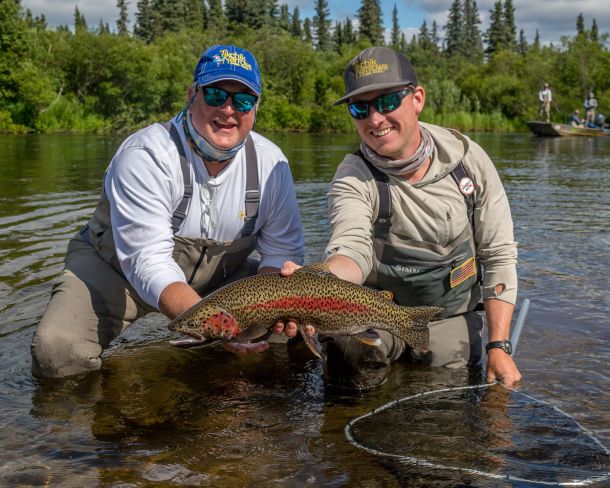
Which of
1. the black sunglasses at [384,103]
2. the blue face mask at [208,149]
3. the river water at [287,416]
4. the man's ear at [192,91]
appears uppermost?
the man's ear at [192,91]

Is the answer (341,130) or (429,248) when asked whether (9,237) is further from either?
(341,130)

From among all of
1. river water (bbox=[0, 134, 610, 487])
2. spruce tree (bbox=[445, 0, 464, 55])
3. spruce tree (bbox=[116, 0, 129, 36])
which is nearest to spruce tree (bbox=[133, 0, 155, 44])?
spruce tree (bbox=[116, 0, 129, 36])

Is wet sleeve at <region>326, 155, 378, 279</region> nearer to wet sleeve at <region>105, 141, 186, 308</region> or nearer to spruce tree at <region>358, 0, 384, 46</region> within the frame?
wet sleeve at <region>105, 141, 186, 308</region>

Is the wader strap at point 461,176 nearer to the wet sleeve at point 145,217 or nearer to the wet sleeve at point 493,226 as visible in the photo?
the wet sleeve at point 493,226

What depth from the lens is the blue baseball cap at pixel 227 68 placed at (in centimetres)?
425

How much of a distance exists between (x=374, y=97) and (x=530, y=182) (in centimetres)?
1281

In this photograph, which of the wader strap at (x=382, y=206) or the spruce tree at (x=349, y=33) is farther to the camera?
the spruce tree at (x=349, y=33)

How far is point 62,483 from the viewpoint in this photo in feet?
10.2

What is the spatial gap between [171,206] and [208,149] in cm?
44

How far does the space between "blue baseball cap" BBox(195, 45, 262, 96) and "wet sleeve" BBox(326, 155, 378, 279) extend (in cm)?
83

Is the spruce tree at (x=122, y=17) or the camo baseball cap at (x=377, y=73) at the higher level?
the spruce tree at (x=122, y=17)

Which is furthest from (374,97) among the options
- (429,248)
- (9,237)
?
(9,237)

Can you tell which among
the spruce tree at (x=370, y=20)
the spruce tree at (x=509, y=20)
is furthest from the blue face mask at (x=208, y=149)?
the spruce tree at (x=509, y=20)

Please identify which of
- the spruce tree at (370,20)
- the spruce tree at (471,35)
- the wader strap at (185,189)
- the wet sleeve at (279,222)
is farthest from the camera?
the spruce tree at (471,35)
